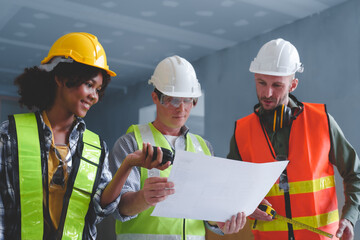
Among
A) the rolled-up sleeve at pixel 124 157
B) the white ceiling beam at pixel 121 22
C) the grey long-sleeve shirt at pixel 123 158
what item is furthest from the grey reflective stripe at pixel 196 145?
the white ceiling beam at pixel 121 22

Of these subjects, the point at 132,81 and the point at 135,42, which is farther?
the point at 132,81

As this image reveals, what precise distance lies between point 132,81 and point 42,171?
804cm

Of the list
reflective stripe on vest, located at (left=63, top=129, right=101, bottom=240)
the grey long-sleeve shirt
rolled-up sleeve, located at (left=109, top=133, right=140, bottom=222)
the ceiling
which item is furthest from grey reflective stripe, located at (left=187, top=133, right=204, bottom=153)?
the ceiling

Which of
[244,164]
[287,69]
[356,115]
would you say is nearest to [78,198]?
[244,164]

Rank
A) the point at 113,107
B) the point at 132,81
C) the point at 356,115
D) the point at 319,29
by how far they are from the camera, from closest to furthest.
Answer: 1. the point at 356,115
2. the point at 319,29
3. the point at 132,81
4. the point at 113,107

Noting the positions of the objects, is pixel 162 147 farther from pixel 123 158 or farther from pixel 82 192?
pixel 82 192

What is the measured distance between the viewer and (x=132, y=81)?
9273mm

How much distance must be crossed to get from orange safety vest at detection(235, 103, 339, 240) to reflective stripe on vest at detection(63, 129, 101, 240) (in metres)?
0.90

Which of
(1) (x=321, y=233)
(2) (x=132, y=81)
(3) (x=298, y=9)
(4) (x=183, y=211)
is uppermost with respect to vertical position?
(3) (x=298, y=9)

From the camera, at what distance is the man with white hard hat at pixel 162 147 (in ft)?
5.00

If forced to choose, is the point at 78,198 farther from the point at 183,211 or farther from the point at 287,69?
the point at 287,69

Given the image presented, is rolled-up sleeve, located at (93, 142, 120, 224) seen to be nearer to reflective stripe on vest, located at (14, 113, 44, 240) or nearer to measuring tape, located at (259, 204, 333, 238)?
reflective stripe on vest, located at (14, 113, 44, 240)

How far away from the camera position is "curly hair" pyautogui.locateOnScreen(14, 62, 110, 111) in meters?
1.46

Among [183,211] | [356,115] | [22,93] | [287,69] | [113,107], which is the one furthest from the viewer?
[113,107]
